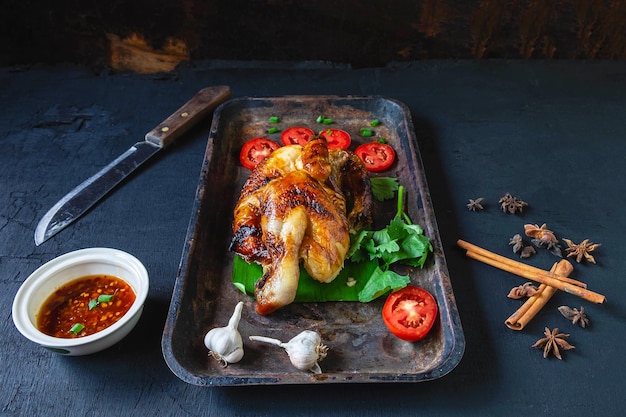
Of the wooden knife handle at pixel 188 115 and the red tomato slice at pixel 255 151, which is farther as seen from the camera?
the wooden knife handle at pixel 188 115

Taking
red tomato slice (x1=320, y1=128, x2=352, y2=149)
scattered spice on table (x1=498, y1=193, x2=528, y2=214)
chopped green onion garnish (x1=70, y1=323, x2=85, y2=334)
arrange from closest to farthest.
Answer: chopped green onion garnish (x1=70, y1=323, x2=85, y2=334) → scattered spice on table (x1=498, y1=193, x2=528, y2=214) → red tomato slice (x1=320, y1=128, x2=352, y2=149)

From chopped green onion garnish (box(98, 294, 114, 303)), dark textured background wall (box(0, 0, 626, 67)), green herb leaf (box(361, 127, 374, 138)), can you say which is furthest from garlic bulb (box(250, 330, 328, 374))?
dark textured background wall (box(0, 0, 626, 67))

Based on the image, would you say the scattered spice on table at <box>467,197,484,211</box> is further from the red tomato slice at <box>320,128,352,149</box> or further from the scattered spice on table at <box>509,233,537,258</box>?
the red tomato slice at <box>320,128,352,149</box>

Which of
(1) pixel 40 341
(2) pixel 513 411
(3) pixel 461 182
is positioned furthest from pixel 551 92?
(1) pixel 40 341

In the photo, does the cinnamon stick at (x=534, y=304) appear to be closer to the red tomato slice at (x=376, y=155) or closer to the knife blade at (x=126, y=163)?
the red tomato slice at (x=376, y=155)

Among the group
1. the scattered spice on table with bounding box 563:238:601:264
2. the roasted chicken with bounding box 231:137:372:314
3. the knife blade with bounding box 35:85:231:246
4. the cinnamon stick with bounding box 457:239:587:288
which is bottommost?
the knife blade with bounding box 35:85:231:246

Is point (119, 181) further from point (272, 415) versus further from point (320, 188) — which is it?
point (272, 415)

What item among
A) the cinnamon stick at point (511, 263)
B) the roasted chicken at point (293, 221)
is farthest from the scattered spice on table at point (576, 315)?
the roasted chicken at point (293, 221)
